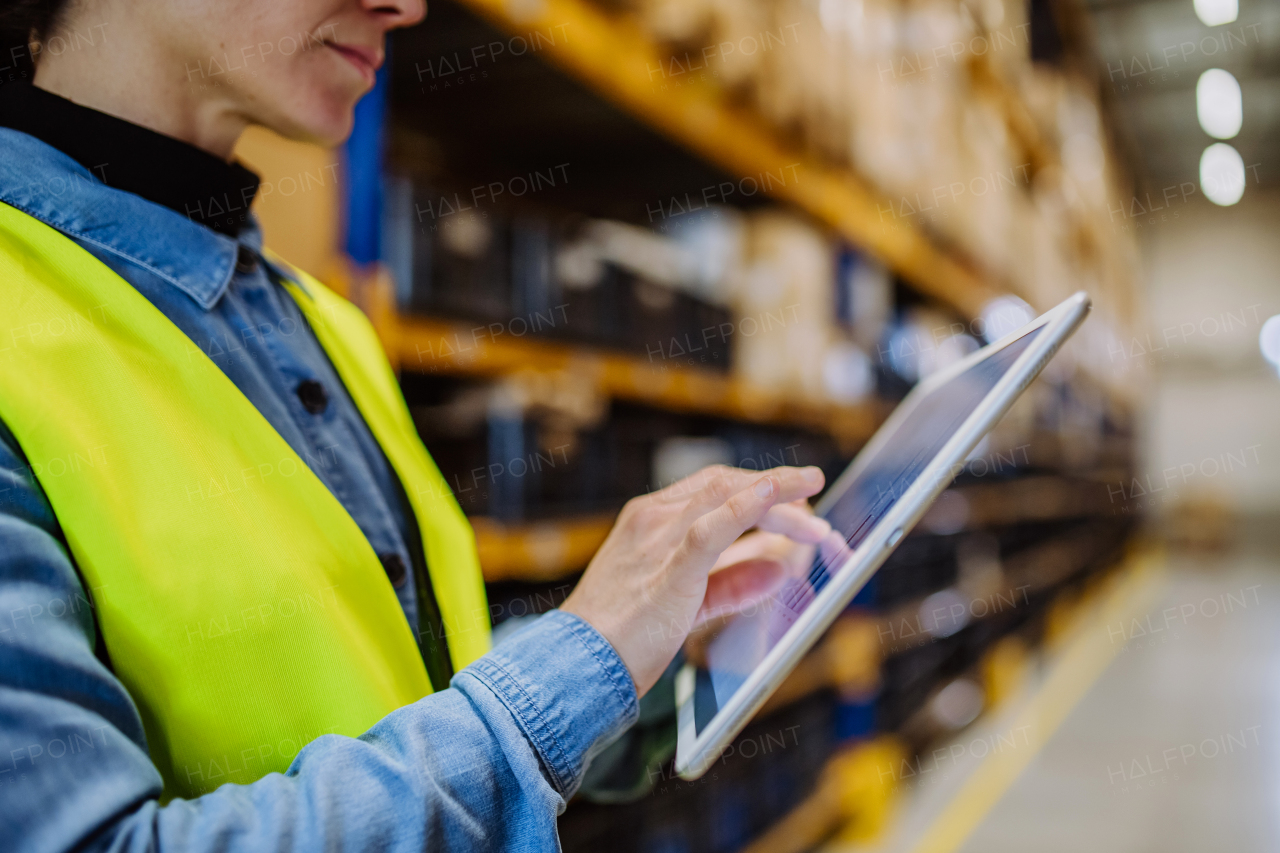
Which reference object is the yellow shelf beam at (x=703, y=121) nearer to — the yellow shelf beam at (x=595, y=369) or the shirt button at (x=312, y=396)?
the yellow shelf beam at (x=595, y=369)

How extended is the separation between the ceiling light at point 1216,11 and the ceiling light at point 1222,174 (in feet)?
11.2

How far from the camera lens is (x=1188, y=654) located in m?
5.77

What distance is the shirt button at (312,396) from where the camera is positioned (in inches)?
30.6

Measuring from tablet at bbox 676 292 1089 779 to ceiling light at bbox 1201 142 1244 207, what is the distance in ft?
33.6

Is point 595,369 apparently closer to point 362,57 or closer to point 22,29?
point 362,57

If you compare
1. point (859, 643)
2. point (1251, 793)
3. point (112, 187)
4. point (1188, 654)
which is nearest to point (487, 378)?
point (112, 187)

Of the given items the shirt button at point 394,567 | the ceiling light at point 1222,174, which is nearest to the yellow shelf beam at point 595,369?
the shirt button at point 394,567

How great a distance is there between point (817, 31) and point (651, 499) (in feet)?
6.40

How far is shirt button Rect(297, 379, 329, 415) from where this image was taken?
78 cm

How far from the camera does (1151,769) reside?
11.9 ft

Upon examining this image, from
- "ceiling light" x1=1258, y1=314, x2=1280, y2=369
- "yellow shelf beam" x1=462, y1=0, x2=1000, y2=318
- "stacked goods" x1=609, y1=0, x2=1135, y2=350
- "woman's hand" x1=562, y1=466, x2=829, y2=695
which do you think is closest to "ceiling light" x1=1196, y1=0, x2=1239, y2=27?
"stacked goods" x1=609, y1=0, x2=1135, y2=350

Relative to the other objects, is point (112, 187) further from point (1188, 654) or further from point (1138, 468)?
point (1138, 468)

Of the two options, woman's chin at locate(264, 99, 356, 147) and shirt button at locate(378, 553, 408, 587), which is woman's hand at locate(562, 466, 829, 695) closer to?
shirt button at locate(378, 553, 408, 587)

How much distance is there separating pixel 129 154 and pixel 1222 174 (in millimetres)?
11728
